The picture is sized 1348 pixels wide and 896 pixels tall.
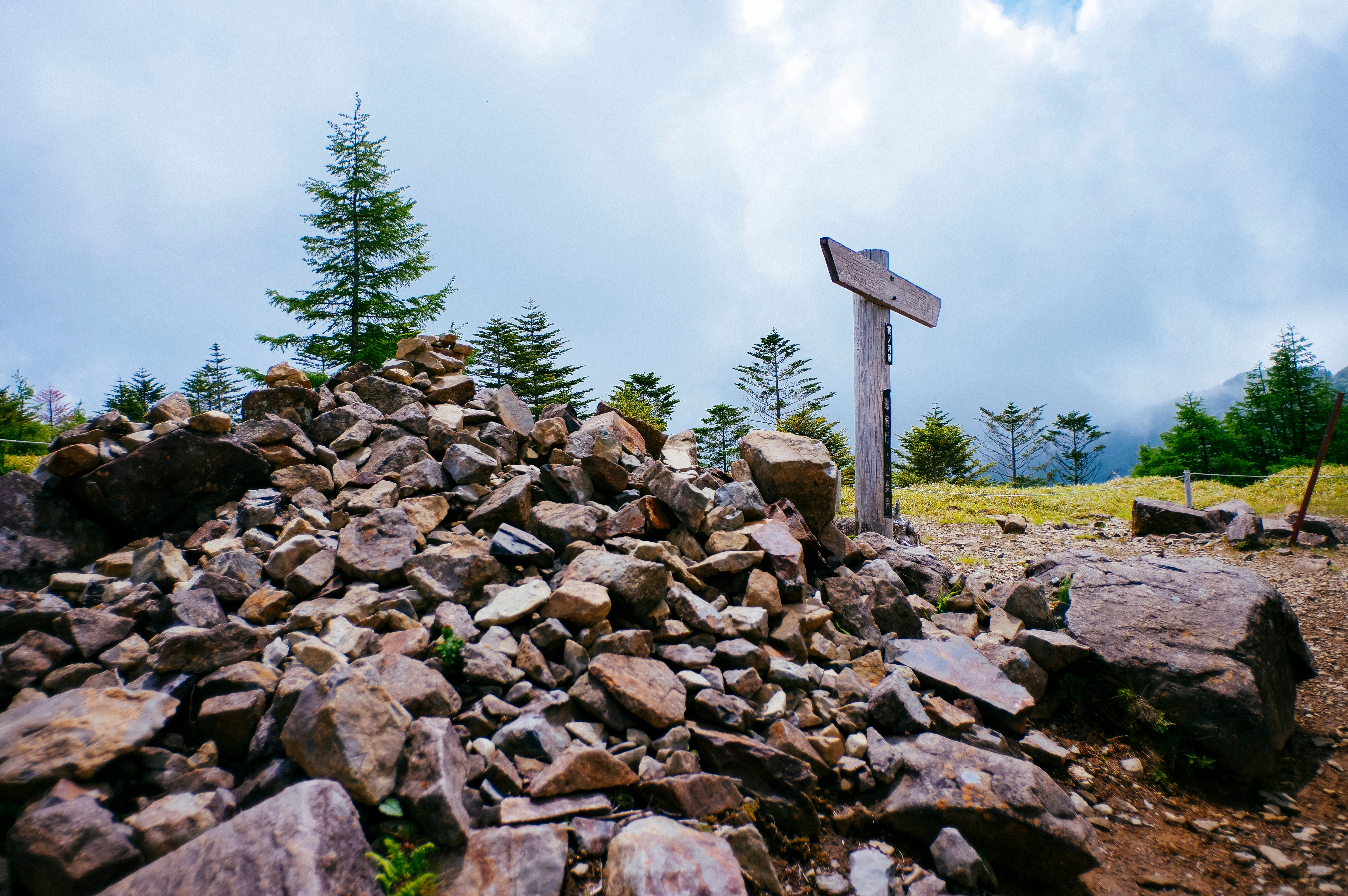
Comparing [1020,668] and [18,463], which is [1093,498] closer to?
[1020,668]

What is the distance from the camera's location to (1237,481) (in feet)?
120

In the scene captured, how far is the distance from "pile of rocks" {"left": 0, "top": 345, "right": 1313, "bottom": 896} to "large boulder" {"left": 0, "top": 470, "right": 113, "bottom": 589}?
19mm

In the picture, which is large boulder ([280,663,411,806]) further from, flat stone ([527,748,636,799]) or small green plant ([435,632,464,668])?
flat stone ([527,748,636,799])

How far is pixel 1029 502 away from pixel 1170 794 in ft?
51.6

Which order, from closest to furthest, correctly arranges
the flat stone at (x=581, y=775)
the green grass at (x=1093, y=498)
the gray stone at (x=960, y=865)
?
the flat stone at (x=581, y=775)
the gray stone at (x=960, y=865)
the green grass at (x=1093, y=498)

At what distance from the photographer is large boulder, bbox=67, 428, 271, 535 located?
187 inches

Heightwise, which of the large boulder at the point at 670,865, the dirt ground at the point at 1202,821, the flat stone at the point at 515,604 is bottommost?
the dirt ground at the point at 1202,821

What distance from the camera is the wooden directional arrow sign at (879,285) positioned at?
23.5 ft

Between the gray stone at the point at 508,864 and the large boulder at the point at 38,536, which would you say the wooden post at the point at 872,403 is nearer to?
the gray stone at the point at 508,864

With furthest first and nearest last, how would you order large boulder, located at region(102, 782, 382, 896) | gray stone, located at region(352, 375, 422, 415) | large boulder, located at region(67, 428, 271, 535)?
1. gray stone, located at region(352, 375, 422, 415)
2. large boulder, located at region(67, 428, 271, 535)
3. large boulder, located at region(102, 782, 382, 896)

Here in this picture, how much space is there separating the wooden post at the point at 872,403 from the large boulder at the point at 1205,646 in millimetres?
2391

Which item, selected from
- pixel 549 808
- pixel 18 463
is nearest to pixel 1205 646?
pixel 549 808

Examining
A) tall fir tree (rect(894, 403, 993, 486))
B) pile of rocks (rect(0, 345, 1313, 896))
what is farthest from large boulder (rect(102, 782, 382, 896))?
tall fir tree (rect(894, 403, 993, 486))

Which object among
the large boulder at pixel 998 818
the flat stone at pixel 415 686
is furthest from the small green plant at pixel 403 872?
the large boulder at pixel 998 818
